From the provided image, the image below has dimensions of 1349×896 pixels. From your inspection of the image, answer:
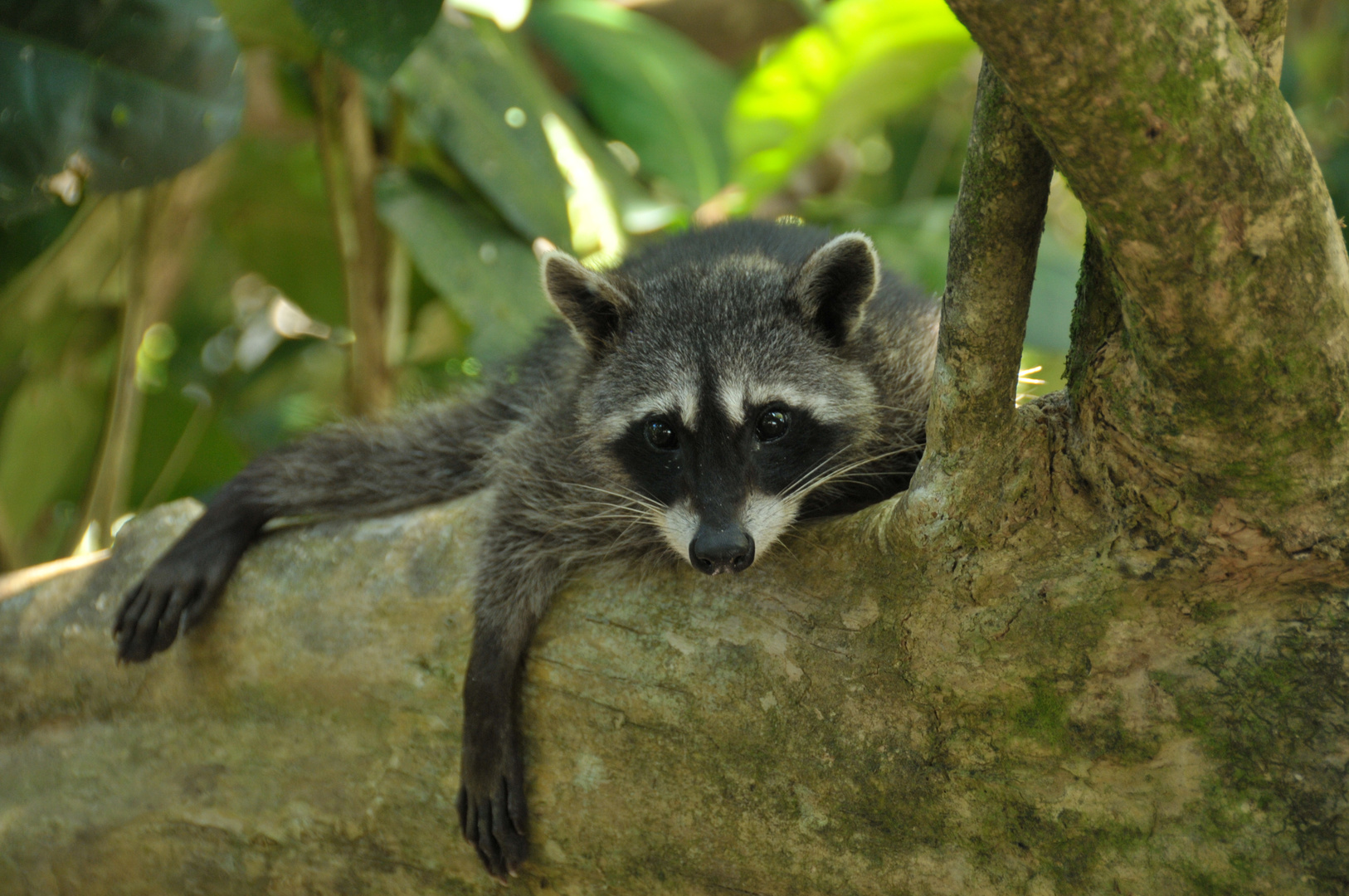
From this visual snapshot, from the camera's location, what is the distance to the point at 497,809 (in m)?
2.24

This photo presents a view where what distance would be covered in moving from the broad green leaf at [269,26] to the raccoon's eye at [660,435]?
5.95 feet

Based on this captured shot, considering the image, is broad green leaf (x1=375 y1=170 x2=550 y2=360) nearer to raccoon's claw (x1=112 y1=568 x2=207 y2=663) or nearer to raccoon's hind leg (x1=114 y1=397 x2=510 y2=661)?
raccoon's hind leg (x1=114 y1=397 x2=510 y2=661)

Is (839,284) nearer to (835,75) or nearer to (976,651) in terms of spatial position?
(976,651)

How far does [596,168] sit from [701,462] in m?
2.09

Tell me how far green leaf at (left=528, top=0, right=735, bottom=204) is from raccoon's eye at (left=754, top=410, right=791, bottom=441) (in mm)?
2356

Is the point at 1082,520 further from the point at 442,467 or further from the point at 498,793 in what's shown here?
the point at 442,467

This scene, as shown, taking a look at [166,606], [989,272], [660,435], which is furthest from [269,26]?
[989,272]

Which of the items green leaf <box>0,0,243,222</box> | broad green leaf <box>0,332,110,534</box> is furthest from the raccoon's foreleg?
broad green leaf <box>0,332,110,534</box>

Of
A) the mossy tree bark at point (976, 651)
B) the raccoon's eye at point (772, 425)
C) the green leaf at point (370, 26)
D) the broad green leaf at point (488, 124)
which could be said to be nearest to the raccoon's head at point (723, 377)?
the raccoon's eye at point (772, 425)

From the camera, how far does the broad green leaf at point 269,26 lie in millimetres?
3406

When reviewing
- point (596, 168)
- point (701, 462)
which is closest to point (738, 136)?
point (596, 168)

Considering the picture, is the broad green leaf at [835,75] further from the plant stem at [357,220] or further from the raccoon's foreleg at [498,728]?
the raccoon's foreleg at [498,728]

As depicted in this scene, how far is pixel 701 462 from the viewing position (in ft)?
7.95

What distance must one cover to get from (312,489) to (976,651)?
74.4 inches
